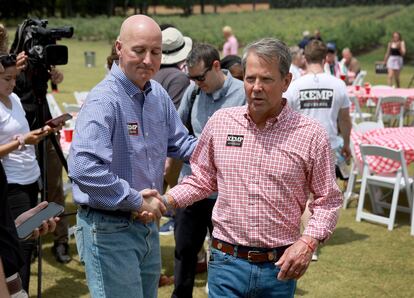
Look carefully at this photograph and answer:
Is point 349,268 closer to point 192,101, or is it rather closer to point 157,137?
point 192,101

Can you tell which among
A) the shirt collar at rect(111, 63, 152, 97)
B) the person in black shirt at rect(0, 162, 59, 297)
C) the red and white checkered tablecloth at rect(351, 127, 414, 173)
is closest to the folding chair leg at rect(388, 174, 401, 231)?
the red and white checkered tablecloth at rect(351, 127, 414, 173)

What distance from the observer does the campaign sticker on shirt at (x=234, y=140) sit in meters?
2.85

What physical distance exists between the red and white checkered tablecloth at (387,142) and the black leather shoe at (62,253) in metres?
3.56

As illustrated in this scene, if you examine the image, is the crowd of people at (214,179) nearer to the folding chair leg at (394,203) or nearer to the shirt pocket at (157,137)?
the shirt pocket at (157,137)

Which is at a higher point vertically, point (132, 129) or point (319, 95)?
point (132, 129)

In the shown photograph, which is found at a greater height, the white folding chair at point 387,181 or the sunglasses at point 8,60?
the sunglasses at point 8,60

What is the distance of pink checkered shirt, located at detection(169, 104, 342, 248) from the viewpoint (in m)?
2.77

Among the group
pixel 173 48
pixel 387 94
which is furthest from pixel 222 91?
pixel 387 94

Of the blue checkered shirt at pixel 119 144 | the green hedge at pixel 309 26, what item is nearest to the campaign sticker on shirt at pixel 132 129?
the blue checkered shirt at pixel 119 144

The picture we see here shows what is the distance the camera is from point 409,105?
12219 mm

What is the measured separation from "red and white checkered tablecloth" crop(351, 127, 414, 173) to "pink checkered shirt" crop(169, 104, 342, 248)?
14.8 feet

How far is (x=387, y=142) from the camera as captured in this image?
23.8 ft

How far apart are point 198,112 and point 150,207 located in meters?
1.80

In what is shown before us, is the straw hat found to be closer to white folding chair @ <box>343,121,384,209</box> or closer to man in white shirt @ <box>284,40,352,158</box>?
man in white shirt @ <box>284,40,352,158</box>
